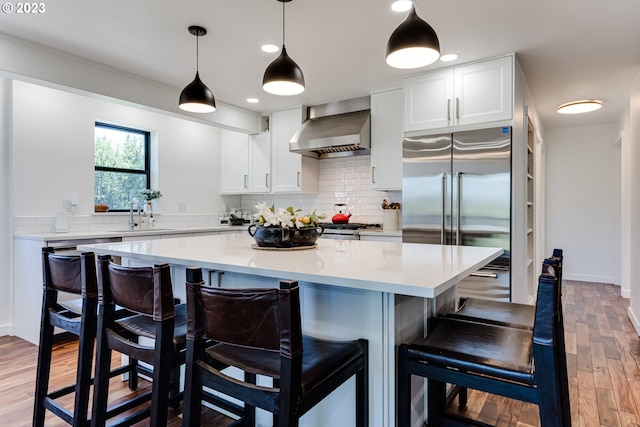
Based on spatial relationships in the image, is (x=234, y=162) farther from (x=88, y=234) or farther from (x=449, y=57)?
(x=449, y=57)

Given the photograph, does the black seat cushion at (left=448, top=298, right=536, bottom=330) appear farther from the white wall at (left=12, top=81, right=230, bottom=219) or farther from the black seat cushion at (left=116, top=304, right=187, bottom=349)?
the white wall at (left=12, top=81, right=230, bottom=219)

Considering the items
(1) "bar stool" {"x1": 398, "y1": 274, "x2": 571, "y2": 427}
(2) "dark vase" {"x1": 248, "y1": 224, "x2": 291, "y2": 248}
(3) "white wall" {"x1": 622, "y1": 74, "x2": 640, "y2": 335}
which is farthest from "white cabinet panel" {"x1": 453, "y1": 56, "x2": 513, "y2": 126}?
(1) "bar stool" {"x1": 398, "y1": 274, "x2": 571, "y2": 427}

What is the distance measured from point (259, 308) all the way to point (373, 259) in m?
0.79

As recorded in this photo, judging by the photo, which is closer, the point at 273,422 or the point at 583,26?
the point at 273,422

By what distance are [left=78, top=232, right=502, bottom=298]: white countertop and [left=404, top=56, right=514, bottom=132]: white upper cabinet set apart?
167 cm

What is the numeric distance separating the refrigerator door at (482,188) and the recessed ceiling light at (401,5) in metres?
1.31

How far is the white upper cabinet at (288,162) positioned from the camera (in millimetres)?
4773

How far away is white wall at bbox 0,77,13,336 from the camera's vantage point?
3367 millimetres

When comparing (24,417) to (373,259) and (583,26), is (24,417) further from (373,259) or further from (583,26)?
(583,26)

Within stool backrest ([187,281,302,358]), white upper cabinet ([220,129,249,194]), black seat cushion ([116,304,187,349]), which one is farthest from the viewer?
white upper cabinet ([220,129,249,194])

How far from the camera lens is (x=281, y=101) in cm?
454

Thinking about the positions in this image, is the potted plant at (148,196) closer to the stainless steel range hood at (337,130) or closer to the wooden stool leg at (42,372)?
the stainless steel range hood at (337,130)

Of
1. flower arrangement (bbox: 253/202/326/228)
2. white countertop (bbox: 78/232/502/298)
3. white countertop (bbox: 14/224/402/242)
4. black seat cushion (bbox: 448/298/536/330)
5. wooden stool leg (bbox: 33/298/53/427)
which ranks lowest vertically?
wooden stool leg (bbox: 33/298/53/427)

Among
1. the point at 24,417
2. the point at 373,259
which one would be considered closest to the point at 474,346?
the point at 373,259
